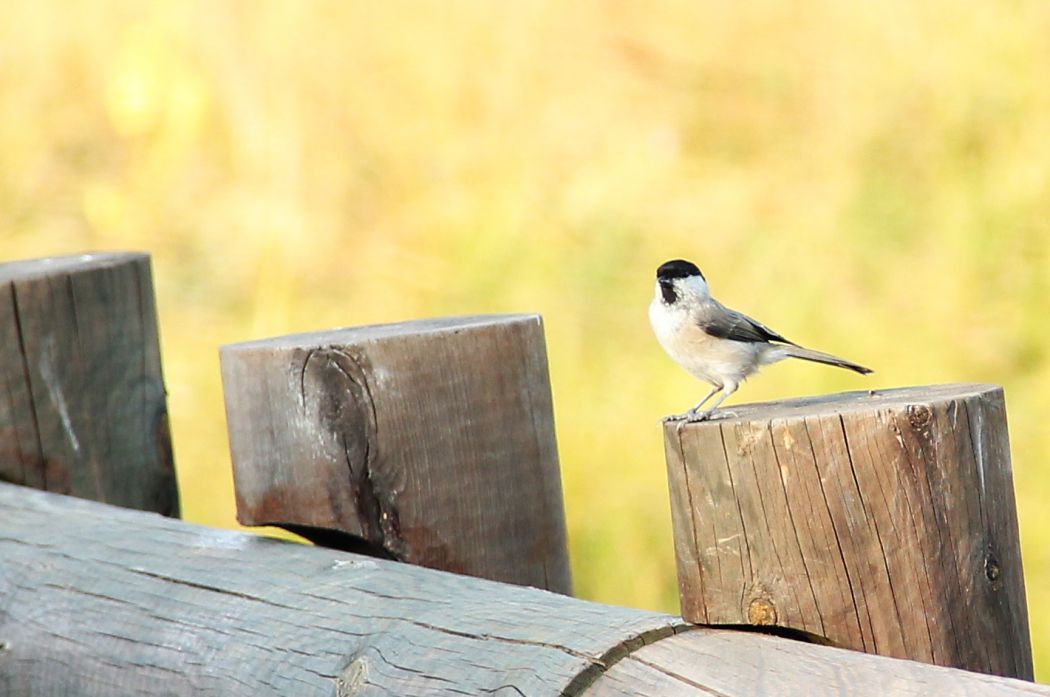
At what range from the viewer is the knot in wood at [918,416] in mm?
1614

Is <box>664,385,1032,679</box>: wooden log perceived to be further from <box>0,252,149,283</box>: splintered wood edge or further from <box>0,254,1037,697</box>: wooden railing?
<box>0,252,149,283</box>: splintered wood edge

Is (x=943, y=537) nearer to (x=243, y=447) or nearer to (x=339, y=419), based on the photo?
(x=339, y=419)

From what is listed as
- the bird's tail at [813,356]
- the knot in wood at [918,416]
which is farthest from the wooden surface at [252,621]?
the bird's tail at [813,356]

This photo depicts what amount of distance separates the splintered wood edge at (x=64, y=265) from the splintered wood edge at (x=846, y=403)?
1.42 meters

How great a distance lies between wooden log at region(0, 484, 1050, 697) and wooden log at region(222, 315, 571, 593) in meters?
0.11

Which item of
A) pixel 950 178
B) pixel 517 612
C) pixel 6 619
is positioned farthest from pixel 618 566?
pixel 517 612

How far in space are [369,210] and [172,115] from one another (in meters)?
1.40

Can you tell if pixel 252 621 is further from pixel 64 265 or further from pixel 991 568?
pixel 64 265

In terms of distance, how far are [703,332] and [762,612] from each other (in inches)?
40.2

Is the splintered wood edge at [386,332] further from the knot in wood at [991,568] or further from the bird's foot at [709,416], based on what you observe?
the knot in wood at [991,568]

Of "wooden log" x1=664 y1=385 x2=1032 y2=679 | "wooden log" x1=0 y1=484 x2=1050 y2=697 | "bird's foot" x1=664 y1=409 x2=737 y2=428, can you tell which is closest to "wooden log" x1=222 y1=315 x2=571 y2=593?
"wooden log" x1=0 y1=484 x2=1050 y2=697

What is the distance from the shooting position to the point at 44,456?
9.04ft

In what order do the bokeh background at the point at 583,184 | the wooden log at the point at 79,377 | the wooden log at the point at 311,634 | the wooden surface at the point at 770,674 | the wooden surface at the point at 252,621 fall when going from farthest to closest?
the bokeh background at the point at 583,184, the wooden log at the point at 79,377, the wooden surface at the point at 252,621, the wooden log at the point at 311,634, the wooden surface at the point at 770,674

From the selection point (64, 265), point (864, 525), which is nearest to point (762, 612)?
point (864, 525)
